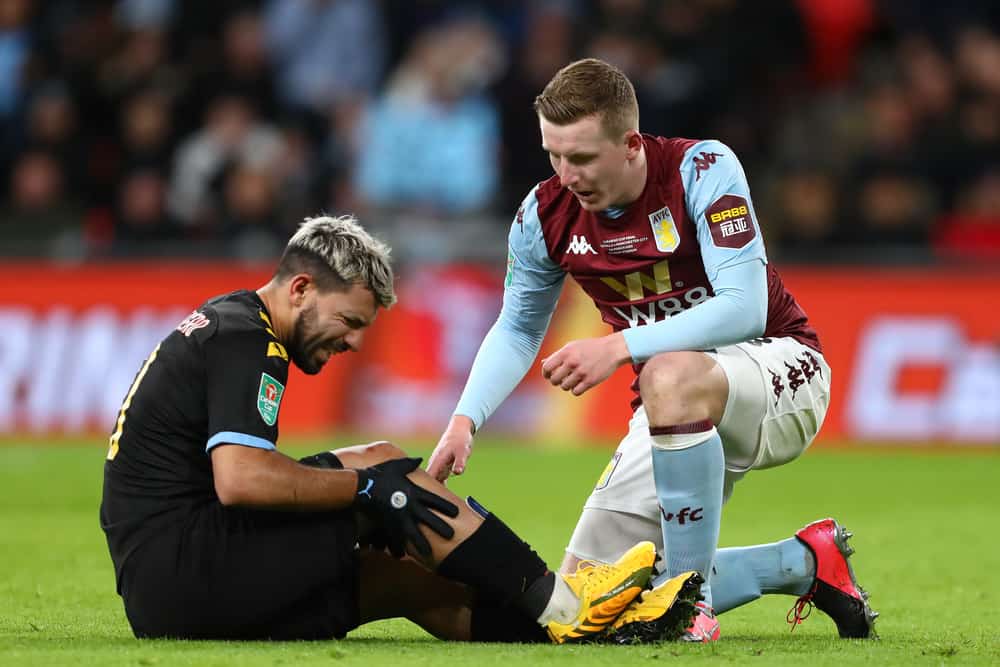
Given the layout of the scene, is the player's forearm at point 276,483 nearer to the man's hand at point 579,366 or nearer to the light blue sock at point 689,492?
the man's hand at point 579,366

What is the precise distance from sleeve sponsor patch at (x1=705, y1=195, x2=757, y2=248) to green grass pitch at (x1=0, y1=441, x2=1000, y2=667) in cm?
131

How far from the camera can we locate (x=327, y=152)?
51.0 feet

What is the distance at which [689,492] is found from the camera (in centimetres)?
523

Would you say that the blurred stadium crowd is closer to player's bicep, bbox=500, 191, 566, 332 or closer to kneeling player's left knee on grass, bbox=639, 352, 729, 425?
player's bicep, bbox=500, 191, 566, 332

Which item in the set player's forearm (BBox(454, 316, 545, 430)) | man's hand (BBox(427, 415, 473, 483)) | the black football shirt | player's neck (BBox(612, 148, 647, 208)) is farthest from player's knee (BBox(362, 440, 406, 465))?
player's neck (BBox(612, 148, 647, 208))

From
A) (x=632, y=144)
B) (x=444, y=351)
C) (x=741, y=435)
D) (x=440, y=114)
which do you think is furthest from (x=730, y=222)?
(x=440, y=114)

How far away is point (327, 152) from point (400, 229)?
1747 millimetres

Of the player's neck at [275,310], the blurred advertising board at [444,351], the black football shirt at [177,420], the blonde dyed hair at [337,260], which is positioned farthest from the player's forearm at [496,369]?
the blurred advertising board at [444,351]

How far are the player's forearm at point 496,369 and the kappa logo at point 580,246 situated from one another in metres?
0.39

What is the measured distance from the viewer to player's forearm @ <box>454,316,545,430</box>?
5.80 meters

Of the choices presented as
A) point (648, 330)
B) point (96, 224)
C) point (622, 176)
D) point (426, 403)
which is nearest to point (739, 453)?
point (648, 330)

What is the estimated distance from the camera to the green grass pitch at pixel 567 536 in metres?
4.81

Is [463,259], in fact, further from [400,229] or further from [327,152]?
[327,152]

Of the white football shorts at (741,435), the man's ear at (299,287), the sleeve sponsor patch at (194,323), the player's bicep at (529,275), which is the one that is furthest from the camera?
Answer: the player's bicep at (529,275)
